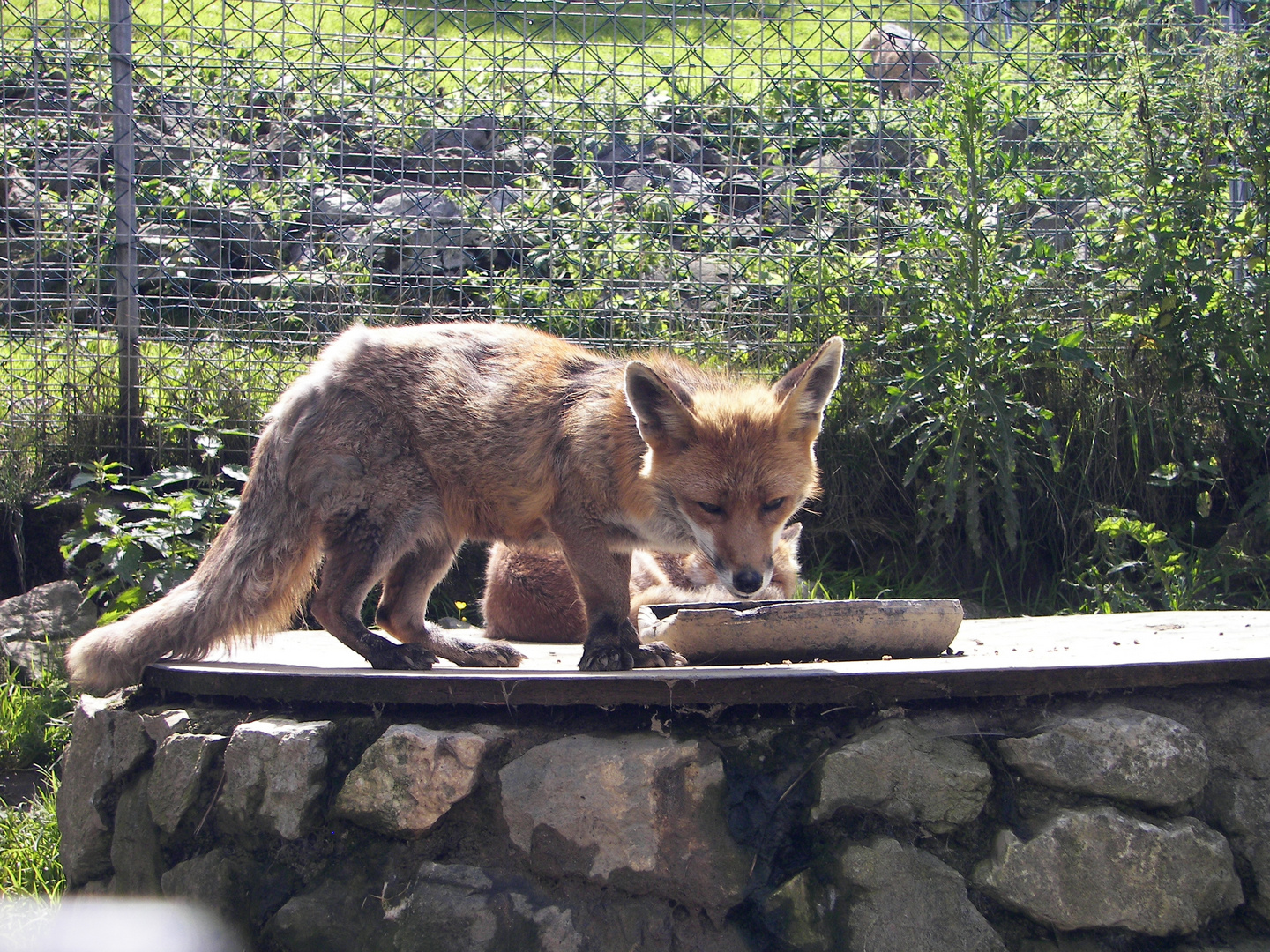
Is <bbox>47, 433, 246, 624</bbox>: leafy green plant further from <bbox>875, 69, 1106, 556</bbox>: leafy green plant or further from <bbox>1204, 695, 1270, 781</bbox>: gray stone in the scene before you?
<bbox>1204, 695, 1270, 781</bbox>: gray stone

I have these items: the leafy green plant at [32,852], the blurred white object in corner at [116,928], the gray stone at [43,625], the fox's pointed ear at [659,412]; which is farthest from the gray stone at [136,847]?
the gray stone at [43,625]

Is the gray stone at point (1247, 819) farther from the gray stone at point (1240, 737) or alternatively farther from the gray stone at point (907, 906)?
the gray stone at point (907, 906)

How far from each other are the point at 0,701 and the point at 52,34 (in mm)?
3954

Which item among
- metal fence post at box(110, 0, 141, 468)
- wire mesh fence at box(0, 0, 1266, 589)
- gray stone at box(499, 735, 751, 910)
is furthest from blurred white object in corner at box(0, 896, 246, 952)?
metal fence post at box(110, 0, 141, 468)

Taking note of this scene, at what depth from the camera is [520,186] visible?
6.21 m

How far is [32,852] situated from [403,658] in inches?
64.2

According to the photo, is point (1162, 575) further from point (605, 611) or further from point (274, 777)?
point (274, 777)

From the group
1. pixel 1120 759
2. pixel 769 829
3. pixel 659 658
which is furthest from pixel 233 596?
pixel 1120 759

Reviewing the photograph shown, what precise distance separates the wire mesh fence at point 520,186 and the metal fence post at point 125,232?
0.06 feet

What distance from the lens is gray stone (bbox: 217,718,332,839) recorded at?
272 cm

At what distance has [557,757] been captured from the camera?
8.55ft

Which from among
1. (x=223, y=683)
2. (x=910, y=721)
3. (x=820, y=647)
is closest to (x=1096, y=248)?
(x=820, y=647)

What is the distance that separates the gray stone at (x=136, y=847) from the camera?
2924 mm

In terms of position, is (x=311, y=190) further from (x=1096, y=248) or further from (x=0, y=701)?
(x=1096, y=248)
